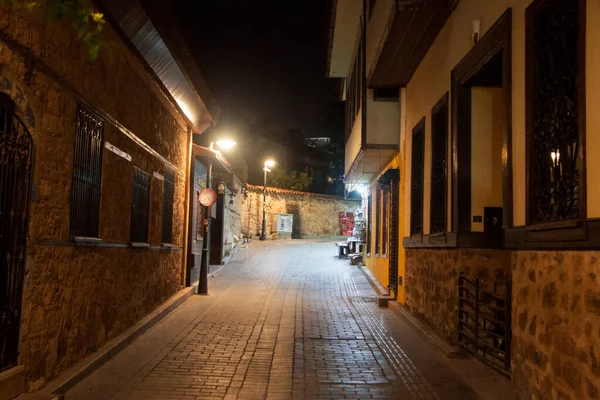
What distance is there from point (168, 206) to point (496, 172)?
20.9 feet

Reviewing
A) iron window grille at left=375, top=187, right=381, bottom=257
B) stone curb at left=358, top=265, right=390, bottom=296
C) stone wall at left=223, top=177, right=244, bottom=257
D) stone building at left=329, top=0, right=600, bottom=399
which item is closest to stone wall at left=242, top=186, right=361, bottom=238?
stone wall at left=223, top=177, right=244, bottom=257

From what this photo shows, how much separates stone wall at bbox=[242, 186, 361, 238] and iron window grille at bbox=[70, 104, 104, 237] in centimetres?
2606

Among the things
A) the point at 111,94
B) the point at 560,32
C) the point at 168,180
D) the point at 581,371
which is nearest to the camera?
the point at 581,371

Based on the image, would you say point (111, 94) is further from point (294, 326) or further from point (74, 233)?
point (294, 326)

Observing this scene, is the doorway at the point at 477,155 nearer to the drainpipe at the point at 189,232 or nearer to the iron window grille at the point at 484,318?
the iron window grille at the point at 484,318

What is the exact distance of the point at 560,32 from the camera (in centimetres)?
452

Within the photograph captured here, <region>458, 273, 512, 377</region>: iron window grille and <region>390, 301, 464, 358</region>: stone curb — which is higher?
<region>458, 273, 512, 377</region>: iron window grille

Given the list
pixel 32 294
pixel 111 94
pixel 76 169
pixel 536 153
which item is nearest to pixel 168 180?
pixel 111 94

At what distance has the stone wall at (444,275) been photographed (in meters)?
6.85

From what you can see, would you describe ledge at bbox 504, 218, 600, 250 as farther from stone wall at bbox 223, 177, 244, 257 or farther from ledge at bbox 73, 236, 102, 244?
stone wall at bbox 223, 177, 244, 257

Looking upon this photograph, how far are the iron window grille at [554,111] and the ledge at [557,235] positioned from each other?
122mm

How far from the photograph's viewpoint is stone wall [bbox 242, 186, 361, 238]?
33.2 m

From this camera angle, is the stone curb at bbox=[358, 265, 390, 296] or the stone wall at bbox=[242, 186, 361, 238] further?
the stone wall at bbox=[242, 186, 361, 238]

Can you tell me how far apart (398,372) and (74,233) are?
13.3 ft
